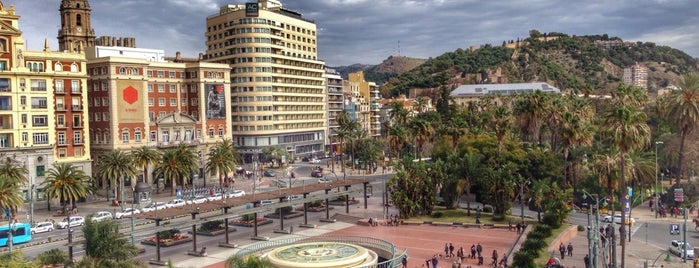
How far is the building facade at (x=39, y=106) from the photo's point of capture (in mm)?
76000

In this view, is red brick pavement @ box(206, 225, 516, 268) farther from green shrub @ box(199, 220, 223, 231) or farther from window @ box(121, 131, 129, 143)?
window @ box(121, 131, 129, 143)

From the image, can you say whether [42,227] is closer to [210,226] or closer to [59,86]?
[210,226]

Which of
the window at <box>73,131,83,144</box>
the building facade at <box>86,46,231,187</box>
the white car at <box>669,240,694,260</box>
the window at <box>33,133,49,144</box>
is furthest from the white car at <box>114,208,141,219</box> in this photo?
the white car at <box>669,240,694,260</box>

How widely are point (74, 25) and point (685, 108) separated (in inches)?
4141

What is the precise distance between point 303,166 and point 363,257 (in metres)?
90.2

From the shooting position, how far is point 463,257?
166ft

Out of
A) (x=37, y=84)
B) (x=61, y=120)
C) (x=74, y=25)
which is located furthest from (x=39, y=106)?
(x=74, y=25)

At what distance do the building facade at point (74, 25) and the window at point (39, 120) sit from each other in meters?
38.1

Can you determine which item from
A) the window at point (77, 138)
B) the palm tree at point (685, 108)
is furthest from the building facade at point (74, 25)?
the palm tree at point (685, 108)

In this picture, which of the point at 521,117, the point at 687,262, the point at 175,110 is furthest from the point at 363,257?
the point at 175,110

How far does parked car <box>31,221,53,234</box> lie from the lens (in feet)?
205

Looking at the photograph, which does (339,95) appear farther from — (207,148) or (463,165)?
(463,165)

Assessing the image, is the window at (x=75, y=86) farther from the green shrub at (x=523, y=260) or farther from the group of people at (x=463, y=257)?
the green shrub at (x=523, y=260)

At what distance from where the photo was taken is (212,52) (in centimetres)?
13538
